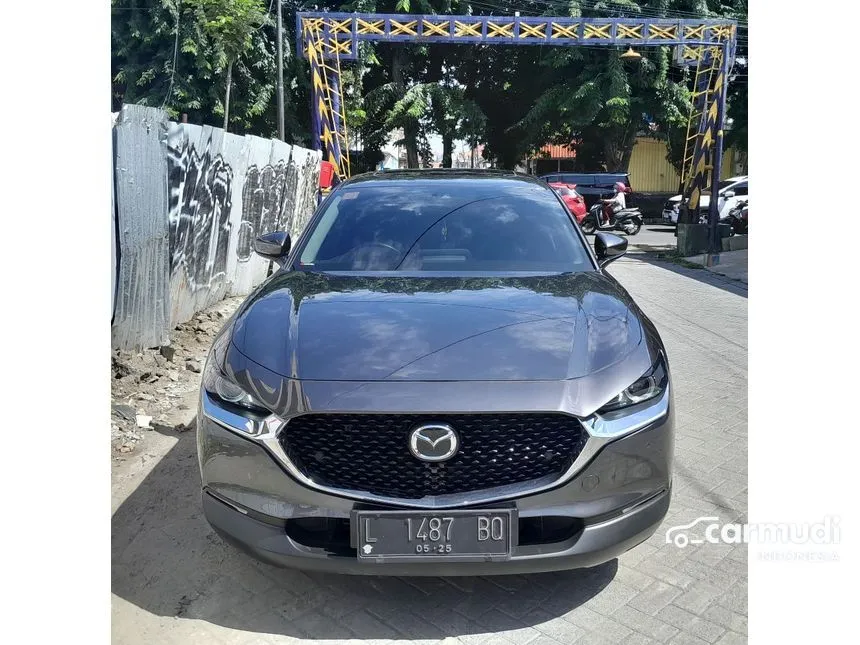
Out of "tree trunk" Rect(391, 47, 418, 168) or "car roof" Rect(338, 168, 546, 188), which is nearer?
"car roof" Rect(338, 168, 546, 188)

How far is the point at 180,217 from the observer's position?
752cm

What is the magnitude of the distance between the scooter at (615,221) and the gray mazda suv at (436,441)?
18772mm

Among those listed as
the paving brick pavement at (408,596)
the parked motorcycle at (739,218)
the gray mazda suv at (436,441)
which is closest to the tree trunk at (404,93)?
the parked motorcycle at (739,218)

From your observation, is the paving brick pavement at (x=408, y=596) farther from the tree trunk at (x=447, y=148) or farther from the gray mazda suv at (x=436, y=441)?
the tree trunk at (x=447, y=148)

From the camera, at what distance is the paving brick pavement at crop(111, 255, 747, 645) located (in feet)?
9.21

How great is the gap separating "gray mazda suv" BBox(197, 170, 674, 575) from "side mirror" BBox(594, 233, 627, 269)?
141 cm

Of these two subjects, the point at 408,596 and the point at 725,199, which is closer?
the point at 408,596

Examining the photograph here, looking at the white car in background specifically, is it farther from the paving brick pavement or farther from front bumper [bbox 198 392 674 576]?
front bumper [bbox 198 392 674 576]

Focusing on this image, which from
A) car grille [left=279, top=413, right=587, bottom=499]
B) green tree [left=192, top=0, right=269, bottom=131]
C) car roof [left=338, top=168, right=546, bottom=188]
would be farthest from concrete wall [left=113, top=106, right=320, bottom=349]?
green tree [left=192, top=0, right=269, bottom=131]

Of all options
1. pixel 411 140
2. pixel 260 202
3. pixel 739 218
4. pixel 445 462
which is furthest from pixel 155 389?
pixel 411 140

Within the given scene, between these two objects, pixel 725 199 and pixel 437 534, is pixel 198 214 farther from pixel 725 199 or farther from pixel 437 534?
pixel 725 199

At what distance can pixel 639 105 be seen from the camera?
30.6m

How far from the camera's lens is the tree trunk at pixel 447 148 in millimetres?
33566

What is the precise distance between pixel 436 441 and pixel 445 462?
0.08 meters
